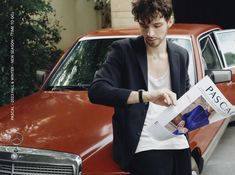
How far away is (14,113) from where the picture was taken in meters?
3.89

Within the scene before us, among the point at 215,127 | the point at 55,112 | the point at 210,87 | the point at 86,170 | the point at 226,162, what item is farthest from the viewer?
the point at 226,162

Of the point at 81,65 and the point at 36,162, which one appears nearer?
the point at 36,162

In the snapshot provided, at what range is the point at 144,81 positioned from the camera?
253 cm

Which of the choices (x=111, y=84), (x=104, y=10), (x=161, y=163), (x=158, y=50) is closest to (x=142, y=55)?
(x=158, y=50)

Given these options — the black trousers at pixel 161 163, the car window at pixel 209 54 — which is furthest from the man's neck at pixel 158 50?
the car window at pixel 209 54

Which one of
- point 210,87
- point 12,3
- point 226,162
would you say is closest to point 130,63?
point 210,87

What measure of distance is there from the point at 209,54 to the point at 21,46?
3.42 m

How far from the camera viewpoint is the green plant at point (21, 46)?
7.10 meters

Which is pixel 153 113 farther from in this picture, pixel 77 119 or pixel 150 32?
pixel 77 119

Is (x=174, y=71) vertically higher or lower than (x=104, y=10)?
higher

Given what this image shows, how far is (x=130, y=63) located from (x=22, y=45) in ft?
17.4

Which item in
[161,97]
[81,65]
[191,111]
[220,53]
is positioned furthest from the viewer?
[220,53]

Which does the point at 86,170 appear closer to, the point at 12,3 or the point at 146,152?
the point at 146,152

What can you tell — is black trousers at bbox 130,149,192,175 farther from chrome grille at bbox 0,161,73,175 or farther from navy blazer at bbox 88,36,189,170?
chrome grille at bbox 0,161,73,175
